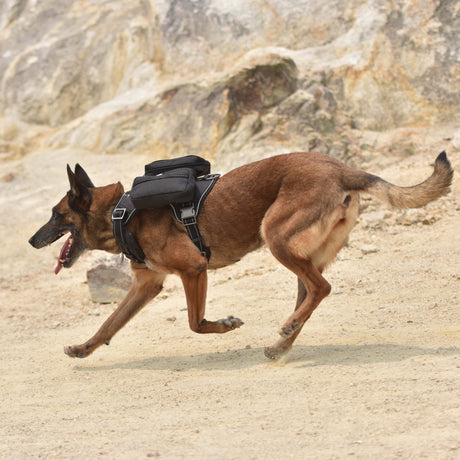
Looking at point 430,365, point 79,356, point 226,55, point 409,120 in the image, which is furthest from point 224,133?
point 430,365

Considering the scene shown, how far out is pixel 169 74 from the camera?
50.9 ft

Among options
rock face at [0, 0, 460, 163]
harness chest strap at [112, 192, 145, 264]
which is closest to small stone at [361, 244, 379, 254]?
rock face at [0, 0, 460, 163]

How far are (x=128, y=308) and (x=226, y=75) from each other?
816 centimetres

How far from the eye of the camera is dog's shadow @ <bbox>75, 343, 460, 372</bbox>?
5.05 m

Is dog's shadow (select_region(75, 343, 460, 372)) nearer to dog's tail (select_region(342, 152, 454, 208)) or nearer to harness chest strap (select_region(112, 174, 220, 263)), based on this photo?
harness chest strap (select_region(112, 174, 220, 263))

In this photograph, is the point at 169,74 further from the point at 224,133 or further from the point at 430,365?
the point at 430,365

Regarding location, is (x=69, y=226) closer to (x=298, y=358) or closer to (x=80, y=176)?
(x=80, y=176)

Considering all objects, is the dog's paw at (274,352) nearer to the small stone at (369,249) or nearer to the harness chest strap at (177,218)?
the harness chest strap at (177,218)

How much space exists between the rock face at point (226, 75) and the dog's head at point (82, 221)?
588 centimetres

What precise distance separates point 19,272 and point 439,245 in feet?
22.6

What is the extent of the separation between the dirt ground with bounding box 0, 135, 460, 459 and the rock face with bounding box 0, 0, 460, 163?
6.97 ft

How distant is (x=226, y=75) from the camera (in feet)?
44.8

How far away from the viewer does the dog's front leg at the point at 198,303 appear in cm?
586

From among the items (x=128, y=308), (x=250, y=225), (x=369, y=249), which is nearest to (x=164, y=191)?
(x=250, y=225)
